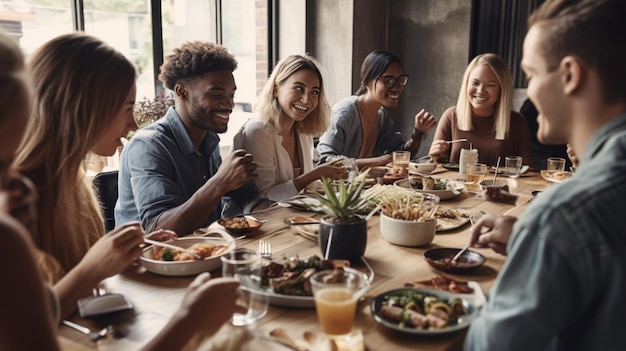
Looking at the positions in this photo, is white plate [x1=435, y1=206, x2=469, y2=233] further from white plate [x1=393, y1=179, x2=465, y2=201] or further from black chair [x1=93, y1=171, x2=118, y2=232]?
black chair [x1=93, y1=171, x2=118, y2=232]

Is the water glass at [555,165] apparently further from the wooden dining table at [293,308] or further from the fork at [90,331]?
the fork at [90,331]

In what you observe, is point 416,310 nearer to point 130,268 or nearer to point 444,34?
point 130,268

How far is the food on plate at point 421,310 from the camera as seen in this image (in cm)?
112

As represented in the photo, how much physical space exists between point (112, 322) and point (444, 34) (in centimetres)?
449

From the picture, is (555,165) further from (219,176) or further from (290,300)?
(290,300)

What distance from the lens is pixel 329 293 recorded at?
110 cm

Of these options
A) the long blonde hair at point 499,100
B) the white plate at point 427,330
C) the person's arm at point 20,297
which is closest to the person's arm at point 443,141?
the long blonde hair at point 499,100

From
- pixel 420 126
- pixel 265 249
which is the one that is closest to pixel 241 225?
pixel 265 249

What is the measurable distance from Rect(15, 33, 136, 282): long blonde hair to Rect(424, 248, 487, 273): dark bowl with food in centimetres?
102

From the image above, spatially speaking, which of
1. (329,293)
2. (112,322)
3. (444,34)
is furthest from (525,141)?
(112,322)

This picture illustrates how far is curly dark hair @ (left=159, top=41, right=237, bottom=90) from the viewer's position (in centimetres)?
244

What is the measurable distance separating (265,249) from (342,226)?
0.90ft

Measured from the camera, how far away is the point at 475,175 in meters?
2.59

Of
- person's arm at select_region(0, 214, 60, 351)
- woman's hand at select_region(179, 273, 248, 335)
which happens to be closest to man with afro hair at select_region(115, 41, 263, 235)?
woman's hand at select_region(179, 273, 248, 335)
